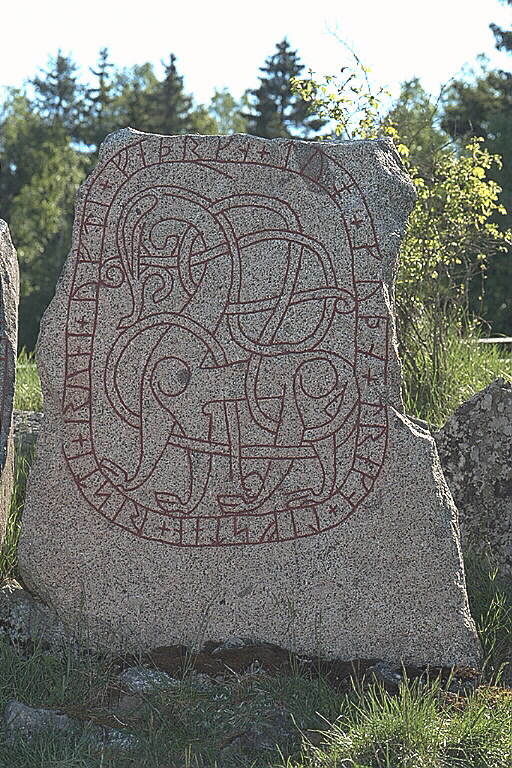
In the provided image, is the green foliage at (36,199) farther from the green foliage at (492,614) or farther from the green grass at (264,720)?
the green grass at (264,720)

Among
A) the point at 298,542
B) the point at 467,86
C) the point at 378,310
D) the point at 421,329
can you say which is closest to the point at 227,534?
the point at 298,542

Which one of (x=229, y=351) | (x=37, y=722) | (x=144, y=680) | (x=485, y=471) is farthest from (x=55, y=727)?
(x=485, y=471)

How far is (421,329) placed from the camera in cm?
625

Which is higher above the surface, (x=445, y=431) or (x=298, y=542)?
(x=445, y=431)

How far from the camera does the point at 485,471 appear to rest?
4.26 meters

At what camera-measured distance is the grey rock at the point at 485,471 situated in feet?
13.9

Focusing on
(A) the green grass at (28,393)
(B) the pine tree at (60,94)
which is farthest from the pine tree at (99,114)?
(A) the green grass at (28,393)

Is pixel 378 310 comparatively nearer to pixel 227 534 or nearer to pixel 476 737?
pixel 227 534

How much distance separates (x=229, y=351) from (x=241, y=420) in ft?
0.80

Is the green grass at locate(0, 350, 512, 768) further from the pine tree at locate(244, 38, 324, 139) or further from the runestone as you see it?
the pine tree at locate(244, 38, 324, 139)

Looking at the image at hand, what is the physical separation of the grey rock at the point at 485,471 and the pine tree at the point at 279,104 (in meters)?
21.0

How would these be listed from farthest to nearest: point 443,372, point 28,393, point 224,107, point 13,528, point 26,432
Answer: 1. point 224,107
2. point 28,393
3. point 443,372
4. point 26,432
5. point 13,528

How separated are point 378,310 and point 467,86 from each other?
1728 centimetres

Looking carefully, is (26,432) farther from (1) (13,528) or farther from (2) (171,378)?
(2) (171,378)
